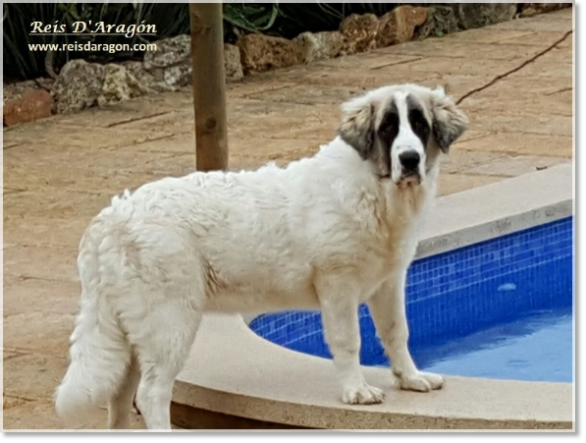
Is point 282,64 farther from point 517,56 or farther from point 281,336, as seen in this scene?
point 281,336

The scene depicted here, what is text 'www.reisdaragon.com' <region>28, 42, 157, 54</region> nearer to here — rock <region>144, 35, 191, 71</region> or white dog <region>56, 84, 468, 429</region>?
rock <region>144, 35, 191, 71</region>

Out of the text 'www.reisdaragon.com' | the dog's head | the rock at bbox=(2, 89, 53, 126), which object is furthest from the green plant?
the dog's head

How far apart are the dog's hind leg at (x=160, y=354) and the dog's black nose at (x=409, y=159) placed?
876 millimetres

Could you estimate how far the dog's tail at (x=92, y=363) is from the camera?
4867mm

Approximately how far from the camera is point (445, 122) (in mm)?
5012

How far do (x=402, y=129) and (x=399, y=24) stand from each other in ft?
29.5

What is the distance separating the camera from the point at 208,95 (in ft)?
22.5

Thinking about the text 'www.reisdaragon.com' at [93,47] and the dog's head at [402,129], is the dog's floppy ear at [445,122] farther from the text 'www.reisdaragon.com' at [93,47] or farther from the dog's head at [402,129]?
the text 'www.reisdaragon.com' at [93,47]

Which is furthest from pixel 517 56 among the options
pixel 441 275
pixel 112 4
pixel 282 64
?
pixel 441 275

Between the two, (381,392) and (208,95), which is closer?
(381,392)

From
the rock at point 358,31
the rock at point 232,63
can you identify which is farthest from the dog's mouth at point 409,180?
the rock at point 358,31

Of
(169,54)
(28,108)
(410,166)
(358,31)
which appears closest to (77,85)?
(28,108)

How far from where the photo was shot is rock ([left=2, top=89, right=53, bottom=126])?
10.9m

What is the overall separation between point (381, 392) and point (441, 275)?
7.62 ft
